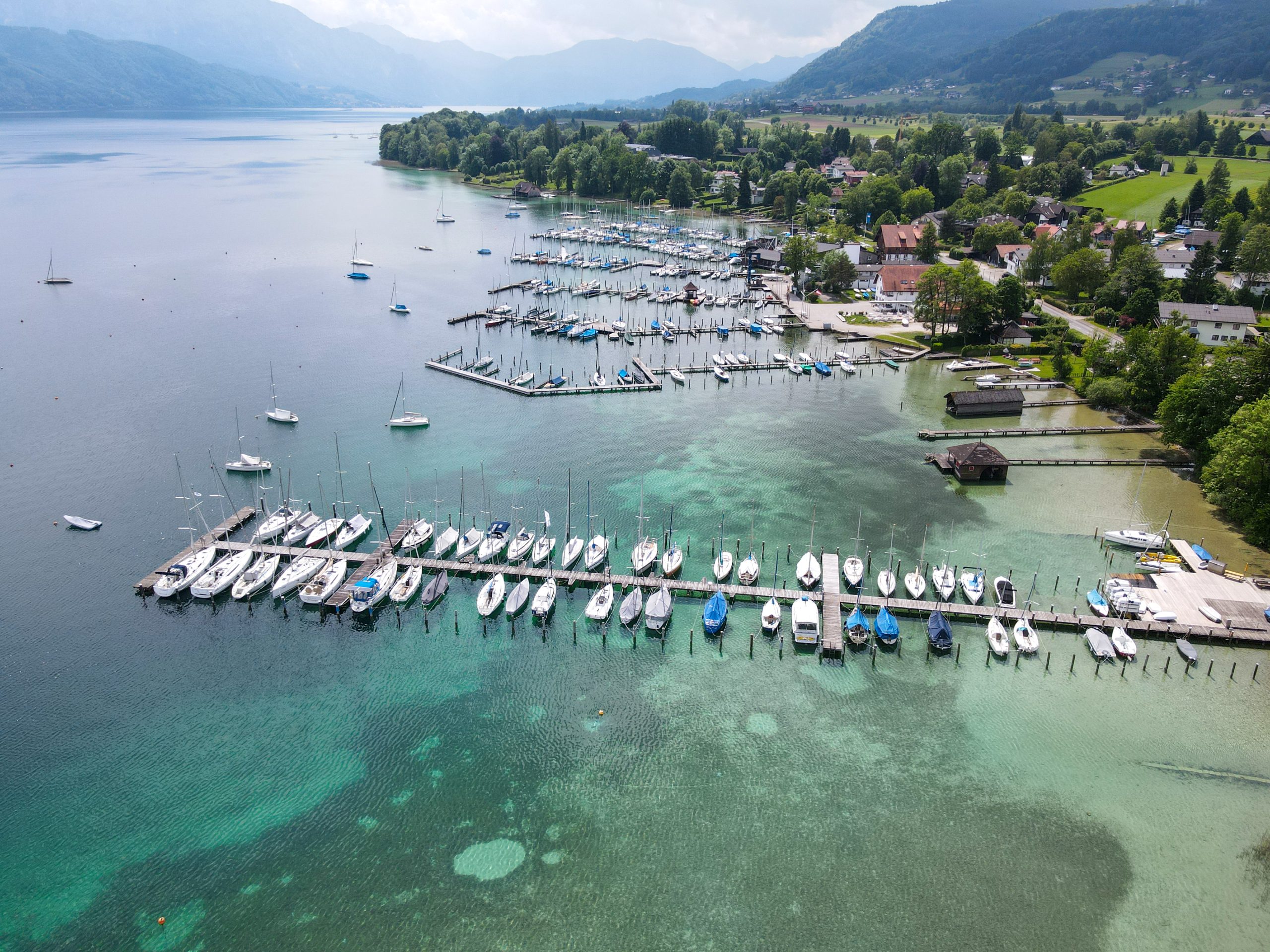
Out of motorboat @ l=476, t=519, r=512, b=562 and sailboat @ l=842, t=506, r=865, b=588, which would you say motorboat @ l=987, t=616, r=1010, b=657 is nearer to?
sailboat @ l=842, t=506, r=865, b=588

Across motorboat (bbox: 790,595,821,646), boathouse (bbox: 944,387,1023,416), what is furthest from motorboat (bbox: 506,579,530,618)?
boathouse (bbox: 944,387,1023,416)

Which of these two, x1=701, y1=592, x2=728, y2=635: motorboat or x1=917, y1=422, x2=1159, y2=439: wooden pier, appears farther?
x1=917, y1=422, x2=1159, y2=439: wooden pier

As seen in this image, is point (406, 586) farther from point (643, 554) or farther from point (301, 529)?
point (643, 554)

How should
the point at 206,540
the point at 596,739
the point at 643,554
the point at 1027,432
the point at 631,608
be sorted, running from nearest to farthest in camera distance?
the point at 596,739 < the point at 631,608 < the point at 643,554 < the point at 206,540 < the point at 1027,432

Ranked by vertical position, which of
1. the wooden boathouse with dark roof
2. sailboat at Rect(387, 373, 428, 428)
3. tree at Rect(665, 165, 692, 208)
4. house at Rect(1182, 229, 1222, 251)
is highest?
tree at Rect(665, 165, 692, 208)

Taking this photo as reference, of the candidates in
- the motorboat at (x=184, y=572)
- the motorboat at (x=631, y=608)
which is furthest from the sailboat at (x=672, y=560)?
the motorboat at (x=184, y=572)

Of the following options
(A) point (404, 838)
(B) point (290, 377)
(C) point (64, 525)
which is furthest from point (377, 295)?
(A) point (404, 838)

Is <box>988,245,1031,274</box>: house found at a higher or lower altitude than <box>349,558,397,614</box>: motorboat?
higher

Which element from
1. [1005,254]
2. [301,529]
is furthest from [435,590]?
[1005,254]
